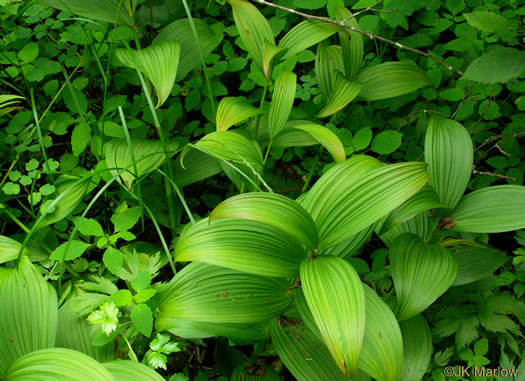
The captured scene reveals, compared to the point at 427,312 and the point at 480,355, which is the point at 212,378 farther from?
the point at 480,355

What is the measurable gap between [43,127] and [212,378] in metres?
1.23

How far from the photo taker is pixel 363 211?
1.16 m

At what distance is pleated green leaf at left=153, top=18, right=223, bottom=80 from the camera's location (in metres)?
1.83

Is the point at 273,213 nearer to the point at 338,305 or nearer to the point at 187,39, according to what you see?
the point at 338,305

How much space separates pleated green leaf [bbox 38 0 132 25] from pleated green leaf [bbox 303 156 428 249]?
1.10 meters

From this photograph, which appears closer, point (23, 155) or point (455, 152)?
point (455, 152)

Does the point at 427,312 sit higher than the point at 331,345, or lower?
lower

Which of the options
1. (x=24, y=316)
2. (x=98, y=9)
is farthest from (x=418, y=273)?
(x=98, y=9)

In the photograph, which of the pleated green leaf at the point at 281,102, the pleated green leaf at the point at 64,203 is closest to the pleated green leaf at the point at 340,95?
the pleated green leaf at the point at 281,102

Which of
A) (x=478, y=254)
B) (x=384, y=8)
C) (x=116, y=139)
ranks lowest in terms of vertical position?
(x=478, y=254)

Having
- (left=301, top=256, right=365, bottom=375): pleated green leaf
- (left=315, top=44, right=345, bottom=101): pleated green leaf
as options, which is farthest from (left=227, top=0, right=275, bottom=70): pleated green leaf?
(left=301, top=256, right=365, bottom=375): pleated green leaf

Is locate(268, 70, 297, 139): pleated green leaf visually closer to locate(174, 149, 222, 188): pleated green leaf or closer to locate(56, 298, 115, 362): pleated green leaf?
locate(174, 149, 222, 188): pleated green leaf

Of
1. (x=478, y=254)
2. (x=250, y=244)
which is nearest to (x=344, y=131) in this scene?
(x=478, y=254)

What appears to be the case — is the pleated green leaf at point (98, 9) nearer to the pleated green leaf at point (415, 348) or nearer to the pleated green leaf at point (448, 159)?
the pleated green leaf at point (448, 159)
